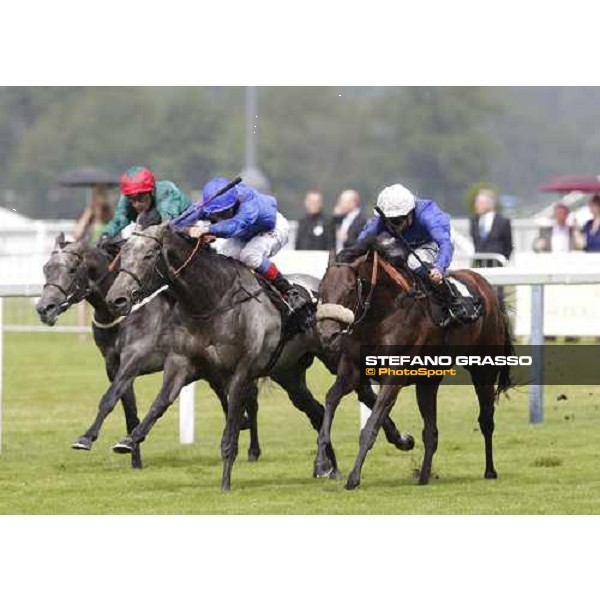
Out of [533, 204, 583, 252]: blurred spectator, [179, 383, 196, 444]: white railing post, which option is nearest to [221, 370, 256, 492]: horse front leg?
[179, 383, 196, 444]: white railing post

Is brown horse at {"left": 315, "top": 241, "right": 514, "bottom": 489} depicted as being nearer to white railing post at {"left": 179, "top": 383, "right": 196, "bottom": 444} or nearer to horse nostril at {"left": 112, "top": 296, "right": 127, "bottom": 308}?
horse nostril at {"left": 112, "top": 296, "right": 127, "bottom": 308}

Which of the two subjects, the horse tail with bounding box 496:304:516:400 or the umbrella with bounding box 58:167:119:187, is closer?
the horse tail with bounding box 496:304:516:400

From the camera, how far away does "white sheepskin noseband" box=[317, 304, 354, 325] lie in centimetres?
1002

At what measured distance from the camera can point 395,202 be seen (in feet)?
34.7

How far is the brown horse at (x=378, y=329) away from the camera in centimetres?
1023

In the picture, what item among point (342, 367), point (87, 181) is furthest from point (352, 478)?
point (87, 181)

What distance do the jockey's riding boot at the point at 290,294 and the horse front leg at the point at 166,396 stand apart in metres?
0.79

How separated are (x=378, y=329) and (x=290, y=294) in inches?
31.4

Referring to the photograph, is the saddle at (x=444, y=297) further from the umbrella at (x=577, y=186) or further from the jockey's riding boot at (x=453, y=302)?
the umbrella at (x=577, y=186)

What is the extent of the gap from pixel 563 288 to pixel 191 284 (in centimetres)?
853

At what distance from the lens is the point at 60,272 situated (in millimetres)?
11391

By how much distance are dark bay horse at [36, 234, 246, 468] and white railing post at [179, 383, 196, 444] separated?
99cm

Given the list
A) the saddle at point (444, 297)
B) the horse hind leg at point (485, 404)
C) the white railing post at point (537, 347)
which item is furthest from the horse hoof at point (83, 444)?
the white railing post at point (537, 347)

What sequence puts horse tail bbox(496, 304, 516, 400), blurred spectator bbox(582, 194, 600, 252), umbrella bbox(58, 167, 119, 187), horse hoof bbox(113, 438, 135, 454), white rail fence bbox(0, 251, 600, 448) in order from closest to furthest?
horse hoof bbox(113, 438, 135, 454) < horse tail bbox(496, 304, 516, 400) < white rail fence bbox(0, 251, 600, 448) < blurred spectator bbox(582, 194, 600, 252) < umbrella bbox(58, 167, 119, 187)
